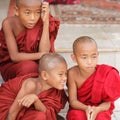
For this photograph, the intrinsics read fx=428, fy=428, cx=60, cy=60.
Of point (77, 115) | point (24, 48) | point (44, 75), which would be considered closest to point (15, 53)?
point (24, 48)

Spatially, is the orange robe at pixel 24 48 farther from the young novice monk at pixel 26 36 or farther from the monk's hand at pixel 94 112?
the monk's hand at pixel 94 112

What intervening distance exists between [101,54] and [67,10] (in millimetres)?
1087

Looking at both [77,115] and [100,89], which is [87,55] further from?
[77,115]

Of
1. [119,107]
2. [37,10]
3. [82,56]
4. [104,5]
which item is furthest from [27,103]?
[104,5]

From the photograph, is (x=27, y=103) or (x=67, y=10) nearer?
(x=27, y=103)

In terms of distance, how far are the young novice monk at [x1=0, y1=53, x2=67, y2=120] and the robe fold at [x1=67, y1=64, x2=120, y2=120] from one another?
0.15 metres

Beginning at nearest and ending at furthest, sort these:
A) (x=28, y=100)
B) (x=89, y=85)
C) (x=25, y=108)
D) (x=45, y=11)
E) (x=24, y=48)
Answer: (x=28, y=100), (x=25, y=108), (x=89, y=85), (x=45, y=11), (x=24, y=48)

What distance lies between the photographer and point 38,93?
2705mm

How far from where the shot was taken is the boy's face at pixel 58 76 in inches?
104

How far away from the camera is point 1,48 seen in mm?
3082

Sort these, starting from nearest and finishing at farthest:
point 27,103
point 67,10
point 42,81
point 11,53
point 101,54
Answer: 1. point 27,103
2. point 42,81
3. point 11,53
4. point 101,54
5. point 67,10

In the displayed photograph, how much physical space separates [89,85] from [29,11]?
0.62 m

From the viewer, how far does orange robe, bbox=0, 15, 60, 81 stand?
288cm

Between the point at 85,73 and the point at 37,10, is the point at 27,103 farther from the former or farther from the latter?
the point at 37,10
